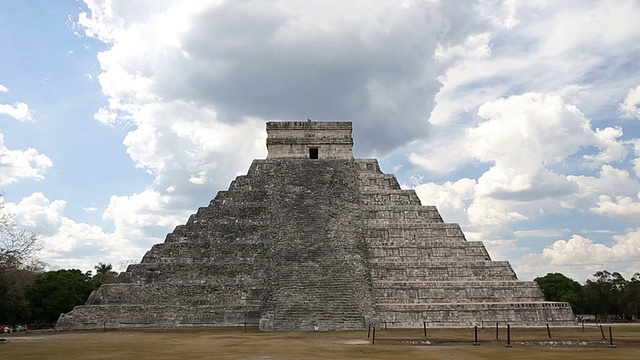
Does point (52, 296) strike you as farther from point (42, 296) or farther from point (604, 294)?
point (604, 294)

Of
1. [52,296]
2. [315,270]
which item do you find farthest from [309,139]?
[52,296]

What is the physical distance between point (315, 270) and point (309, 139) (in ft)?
32.7

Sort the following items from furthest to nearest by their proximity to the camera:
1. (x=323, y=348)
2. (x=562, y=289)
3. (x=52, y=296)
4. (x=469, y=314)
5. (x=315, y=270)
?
(x=562, y=289), (x=52, y=296), (x=315, y=270), (x=469, y=314), (x=323, y=348)

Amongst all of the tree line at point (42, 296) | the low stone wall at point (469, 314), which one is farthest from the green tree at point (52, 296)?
the low stone wall at point (469, 314)

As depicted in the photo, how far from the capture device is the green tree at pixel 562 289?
42.8 m

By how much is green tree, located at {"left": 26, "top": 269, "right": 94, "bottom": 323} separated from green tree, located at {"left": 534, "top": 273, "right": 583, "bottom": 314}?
1316 inches

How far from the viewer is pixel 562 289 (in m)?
46.6

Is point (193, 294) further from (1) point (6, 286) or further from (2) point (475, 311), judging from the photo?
(2) point (475, 311)

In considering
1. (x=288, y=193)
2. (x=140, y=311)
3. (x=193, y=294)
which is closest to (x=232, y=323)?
(x=193, y=294)

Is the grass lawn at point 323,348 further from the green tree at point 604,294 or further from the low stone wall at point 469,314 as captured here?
the green tree at point 604,294

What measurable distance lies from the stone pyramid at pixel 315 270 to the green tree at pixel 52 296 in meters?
12.5

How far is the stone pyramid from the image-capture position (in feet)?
65.2

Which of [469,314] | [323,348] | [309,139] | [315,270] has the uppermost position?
[309,139]

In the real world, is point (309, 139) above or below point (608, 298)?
above
